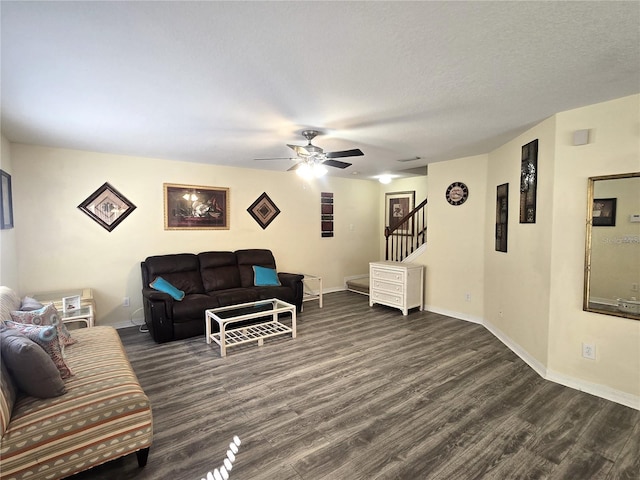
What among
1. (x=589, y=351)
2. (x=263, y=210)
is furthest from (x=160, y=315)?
(x=589, y=351)

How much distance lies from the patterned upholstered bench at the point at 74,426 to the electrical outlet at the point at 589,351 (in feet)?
11.3

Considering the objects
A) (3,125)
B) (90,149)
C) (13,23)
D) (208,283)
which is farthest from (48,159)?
(13,23)

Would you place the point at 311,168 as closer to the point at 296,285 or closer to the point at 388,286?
the point at 296,285

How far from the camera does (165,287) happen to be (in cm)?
406

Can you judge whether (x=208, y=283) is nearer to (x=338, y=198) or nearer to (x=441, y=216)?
(x=338, y=198)

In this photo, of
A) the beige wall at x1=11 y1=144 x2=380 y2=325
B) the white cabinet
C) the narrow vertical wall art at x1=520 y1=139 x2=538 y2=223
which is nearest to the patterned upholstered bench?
the beige wall at x1=11 y1=144 x2=380 y2=325

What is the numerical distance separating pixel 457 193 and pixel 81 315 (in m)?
5.16

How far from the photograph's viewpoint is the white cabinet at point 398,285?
193 inches

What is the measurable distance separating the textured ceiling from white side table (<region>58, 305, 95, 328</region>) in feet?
6.28

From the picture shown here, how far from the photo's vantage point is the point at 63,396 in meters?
1.75

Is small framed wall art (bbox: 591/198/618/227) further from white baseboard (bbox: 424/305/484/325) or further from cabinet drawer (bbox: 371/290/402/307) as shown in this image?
cabinet drawer (bbox: 371/290/402/307)

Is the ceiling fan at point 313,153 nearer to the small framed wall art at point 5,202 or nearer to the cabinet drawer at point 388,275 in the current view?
the cabinet drawer at point 388,275

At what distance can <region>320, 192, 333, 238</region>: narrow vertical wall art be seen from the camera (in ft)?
20.7

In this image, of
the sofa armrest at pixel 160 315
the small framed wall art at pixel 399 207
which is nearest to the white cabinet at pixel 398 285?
the small framed wall art at pixel 399 207
